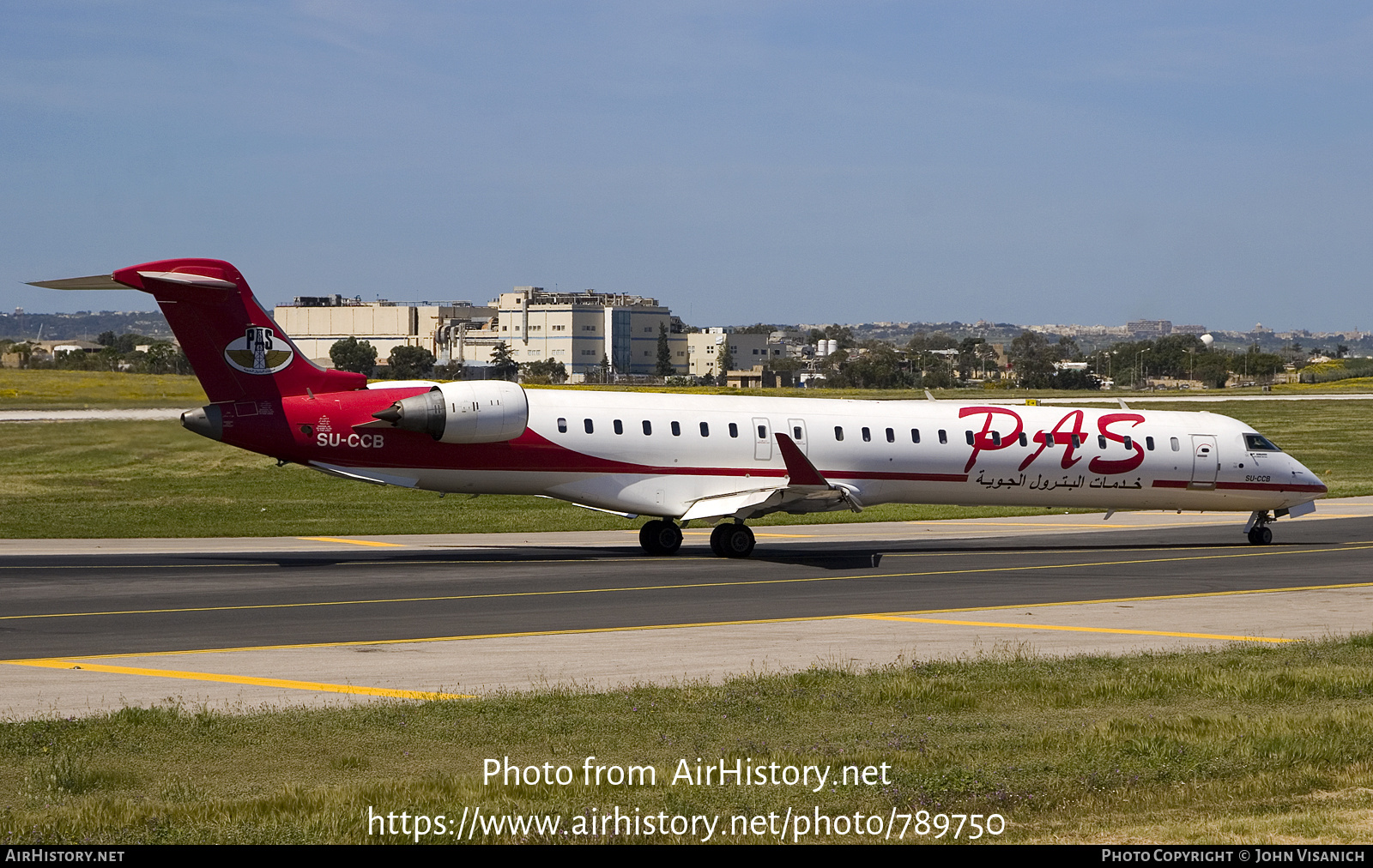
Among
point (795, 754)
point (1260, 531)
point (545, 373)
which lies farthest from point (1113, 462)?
point (545, 373)

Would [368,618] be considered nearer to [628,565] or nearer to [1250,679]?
[628,565]

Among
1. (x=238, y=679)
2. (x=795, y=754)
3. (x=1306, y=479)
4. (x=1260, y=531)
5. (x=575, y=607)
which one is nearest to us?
(x=795, y=754)

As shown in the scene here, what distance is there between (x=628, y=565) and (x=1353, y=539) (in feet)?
55.7

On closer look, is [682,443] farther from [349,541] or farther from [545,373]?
[545,373]

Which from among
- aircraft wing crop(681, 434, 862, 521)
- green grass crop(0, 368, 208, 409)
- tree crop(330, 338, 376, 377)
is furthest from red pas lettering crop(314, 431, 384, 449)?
tree crop(330, 338, 376, 377)

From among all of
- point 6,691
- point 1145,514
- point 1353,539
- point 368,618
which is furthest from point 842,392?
point 6,691

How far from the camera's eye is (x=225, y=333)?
79.2ft

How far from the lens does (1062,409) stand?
31.0 m

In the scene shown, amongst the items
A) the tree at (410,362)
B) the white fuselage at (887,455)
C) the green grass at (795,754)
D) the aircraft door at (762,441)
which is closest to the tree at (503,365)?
the tree at (410,362)

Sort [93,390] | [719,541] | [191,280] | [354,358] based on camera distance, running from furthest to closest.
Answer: [354,358] < [93,390] < [719,541] < [191,280]

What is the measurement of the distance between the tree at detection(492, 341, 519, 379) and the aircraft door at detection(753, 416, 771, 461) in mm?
72790

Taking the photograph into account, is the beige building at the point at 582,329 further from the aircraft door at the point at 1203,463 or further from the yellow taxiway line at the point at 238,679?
the yellow taxiway line at the point at 238,679

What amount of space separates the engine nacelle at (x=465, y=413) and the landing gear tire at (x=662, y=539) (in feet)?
12.1

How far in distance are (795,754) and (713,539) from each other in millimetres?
16990
